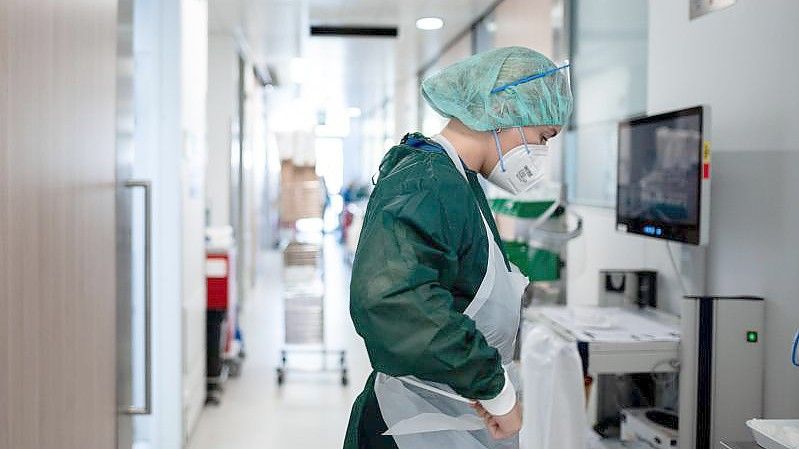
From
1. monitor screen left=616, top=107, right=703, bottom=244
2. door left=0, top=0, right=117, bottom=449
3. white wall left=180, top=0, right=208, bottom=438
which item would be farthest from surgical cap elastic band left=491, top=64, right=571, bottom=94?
white wall left=180, top=0, right=208, bottom=438

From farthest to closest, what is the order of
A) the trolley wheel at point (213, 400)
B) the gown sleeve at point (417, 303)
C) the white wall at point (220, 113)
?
the white wall at point (220, 113) < the trolley wheel at point (213, 400) < the gown sleeve at point (417, 303)

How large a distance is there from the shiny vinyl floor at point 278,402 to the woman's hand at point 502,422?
271 centimetres

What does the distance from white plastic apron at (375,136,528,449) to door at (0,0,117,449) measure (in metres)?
0.84

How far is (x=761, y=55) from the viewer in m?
2.91

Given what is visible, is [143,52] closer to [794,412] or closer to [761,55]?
[761,55]

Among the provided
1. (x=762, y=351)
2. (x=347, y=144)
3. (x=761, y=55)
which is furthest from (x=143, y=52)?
(x=347, y=144)

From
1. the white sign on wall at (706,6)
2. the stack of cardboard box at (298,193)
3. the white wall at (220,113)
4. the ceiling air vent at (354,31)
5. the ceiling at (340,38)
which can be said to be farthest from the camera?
the white wall at (220,113)

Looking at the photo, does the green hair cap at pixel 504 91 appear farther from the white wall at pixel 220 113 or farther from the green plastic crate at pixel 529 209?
the white wall at pixel 220 113

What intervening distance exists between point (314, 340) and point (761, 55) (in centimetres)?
413

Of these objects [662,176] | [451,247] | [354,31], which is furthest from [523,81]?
[354,31]

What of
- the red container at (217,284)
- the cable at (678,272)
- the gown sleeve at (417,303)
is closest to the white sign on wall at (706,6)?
the cable at (678,272)

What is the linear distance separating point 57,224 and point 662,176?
2377mm

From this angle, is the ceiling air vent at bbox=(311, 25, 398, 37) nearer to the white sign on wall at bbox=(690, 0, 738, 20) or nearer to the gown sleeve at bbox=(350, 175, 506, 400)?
the white sign on wall at bbox=(690, 0, 738, 20)

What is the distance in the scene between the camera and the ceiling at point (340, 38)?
657cm
